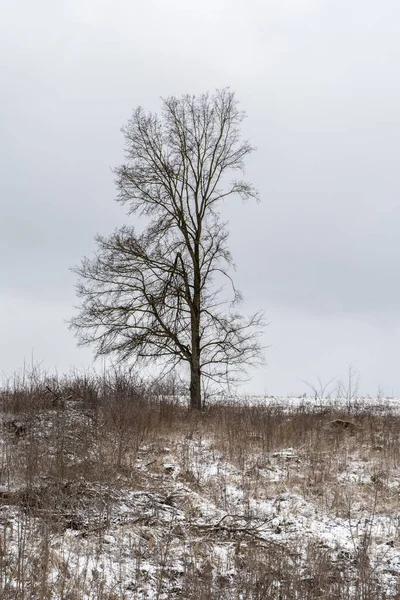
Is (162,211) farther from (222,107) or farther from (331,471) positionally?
(331,471)

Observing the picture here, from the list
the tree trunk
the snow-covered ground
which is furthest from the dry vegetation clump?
the tree trunk

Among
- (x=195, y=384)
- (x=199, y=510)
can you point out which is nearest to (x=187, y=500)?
(x=199, y=510)

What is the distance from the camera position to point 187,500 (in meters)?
10.6

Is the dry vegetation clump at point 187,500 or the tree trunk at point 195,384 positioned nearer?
the dry vegetation clump at point 187,500

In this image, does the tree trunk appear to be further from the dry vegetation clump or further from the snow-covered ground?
the snow-covered ground

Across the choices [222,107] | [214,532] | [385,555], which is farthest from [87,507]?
[222,107]

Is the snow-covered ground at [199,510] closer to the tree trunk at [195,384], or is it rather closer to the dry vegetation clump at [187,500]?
the dry vegetation clump at [187,500]

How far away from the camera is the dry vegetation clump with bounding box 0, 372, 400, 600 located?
295 inches

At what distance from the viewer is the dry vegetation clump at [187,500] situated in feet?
24.6

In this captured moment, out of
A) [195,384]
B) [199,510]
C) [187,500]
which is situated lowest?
[199,510]

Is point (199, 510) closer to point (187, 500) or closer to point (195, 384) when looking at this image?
point (187, 500)

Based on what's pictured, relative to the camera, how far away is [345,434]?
16.0 meters

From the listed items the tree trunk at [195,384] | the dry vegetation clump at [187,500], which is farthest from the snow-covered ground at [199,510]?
the tree trunk at [195,384]

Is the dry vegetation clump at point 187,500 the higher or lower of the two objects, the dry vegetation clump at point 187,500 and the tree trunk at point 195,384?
the lower
